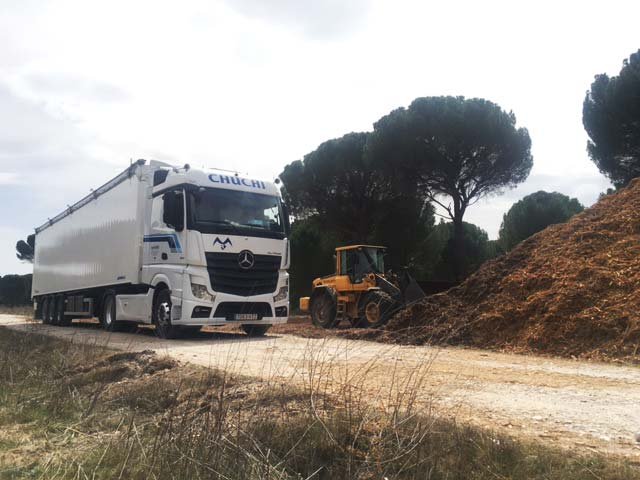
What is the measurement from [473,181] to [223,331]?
693 inches

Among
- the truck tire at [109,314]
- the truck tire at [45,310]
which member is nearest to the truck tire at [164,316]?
the truck tire at [109,314]

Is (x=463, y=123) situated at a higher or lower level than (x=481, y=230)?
higher

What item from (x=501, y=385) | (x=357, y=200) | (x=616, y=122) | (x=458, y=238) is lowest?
A: (x=501, y=385)

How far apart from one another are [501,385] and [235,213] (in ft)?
23.5

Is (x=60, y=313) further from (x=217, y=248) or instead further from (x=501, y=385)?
(x=501, y=385)

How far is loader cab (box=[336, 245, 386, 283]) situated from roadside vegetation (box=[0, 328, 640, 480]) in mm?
10685

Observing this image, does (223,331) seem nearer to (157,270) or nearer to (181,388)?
(157,270)

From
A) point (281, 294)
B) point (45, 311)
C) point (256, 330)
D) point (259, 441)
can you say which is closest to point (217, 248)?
point (281, 294)

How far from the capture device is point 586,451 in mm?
3676

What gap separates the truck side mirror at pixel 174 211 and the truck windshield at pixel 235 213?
19 cm

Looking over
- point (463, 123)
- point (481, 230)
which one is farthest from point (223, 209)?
point (481, 230)

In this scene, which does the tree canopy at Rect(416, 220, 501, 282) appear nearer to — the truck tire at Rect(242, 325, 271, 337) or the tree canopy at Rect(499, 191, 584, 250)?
the tree canopy at Rect(499, 191, 584, 250)

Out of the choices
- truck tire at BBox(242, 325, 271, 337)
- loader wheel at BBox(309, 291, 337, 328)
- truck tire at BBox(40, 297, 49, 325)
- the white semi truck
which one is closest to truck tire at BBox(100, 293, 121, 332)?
the white semi truck

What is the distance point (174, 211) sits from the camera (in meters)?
11.4
